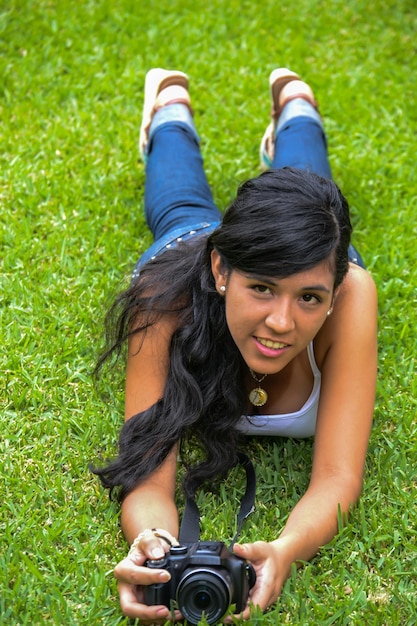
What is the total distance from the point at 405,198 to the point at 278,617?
8.20ft

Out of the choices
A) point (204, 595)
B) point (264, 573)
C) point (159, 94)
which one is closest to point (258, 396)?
point (264, 573)

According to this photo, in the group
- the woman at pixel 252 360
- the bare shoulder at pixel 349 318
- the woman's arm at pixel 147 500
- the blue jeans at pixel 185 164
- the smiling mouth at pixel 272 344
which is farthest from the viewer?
the blue jeans at pixel 185 164

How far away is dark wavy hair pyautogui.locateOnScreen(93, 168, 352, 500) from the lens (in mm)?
2566

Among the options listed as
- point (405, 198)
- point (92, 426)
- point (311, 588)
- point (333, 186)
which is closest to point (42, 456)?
point (92, 426)

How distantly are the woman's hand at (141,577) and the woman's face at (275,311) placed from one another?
1.92 ft

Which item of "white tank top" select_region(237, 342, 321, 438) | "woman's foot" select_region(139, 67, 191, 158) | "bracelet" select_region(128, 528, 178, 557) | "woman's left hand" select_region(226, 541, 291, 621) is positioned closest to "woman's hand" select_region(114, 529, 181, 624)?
"bracelet" select_region(128, 528, 178, 557)

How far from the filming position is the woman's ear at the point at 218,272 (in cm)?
276

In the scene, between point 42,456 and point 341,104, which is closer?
point 42,456

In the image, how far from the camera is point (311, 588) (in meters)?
2.67

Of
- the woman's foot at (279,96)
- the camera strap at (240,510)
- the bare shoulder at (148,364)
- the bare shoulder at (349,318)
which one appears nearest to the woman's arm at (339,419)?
the bare shoulder at (349,318)

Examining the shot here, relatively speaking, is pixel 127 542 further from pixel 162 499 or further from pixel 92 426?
pixel 92 426

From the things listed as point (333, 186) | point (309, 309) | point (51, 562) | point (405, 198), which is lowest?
point (51, 562)

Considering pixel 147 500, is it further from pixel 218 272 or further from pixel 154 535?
pixel 218 272

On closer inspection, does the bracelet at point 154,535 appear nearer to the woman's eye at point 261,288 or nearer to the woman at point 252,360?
the woman at point 252,360
